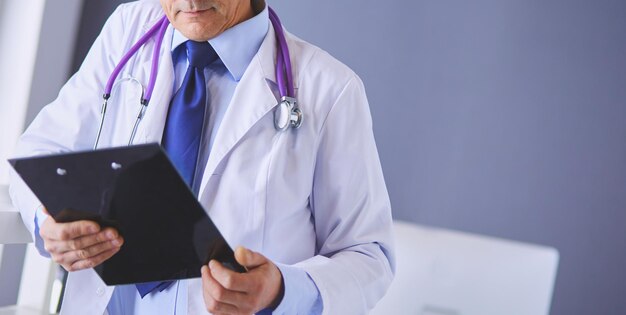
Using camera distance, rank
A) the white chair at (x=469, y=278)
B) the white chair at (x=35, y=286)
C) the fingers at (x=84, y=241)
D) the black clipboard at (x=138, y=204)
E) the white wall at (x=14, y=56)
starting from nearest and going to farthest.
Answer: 1. the black clipboard at (x=138, y=204)
2. the fingers at (x=84, y=241)
3. the white chair at (x=469, y=278)
4. the white chair at (x=35, y=286)
5. the white wall at (x=14, y=56)

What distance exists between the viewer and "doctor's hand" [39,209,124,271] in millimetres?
1006

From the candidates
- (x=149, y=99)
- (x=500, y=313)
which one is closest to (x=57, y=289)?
(x=149, y=99)

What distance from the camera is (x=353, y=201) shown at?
1269 mm

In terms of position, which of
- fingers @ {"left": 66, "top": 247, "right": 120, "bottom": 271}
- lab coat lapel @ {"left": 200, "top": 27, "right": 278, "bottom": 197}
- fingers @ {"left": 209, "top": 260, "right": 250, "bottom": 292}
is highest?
lab coat lapel @ {"left": 200, "top": 27, "right": 278, "bottom": 197}

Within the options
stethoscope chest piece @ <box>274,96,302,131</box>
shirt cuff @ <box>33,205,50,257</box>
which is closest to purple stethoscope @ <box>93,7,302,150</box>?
stethoscope chest piece @ <box>274,96,302,131</box>

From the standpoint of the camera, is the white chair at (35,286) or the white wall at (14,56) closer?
the white chair at (35,286)

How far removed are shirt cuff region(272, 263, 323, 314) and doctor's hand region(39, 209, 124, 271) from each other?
23 centimetres

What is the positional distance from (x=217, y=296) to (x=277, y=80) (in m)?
0.48

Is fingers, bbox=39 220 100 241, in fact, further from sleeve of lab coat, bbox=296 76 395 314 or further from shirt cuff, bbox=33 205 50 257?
sleeve of lab coat, bbox=296 76 395 314

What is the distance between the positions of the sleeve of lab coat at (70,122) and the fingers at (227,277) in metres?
0.45

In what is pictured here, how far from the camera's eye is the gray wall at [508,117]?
7.82 ft

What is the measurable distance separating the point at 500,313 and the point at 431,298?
13cm

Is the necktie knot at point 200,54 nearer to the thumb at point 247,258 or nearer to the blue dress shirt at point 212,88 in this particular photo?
the blue dress shirt at point 212,88

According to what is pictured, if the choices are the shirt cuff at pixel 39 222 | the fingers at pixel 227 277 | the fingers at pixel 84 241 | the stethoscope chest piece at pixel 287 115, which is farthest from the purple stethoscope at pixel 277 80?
the fingers at pixel 227 277
